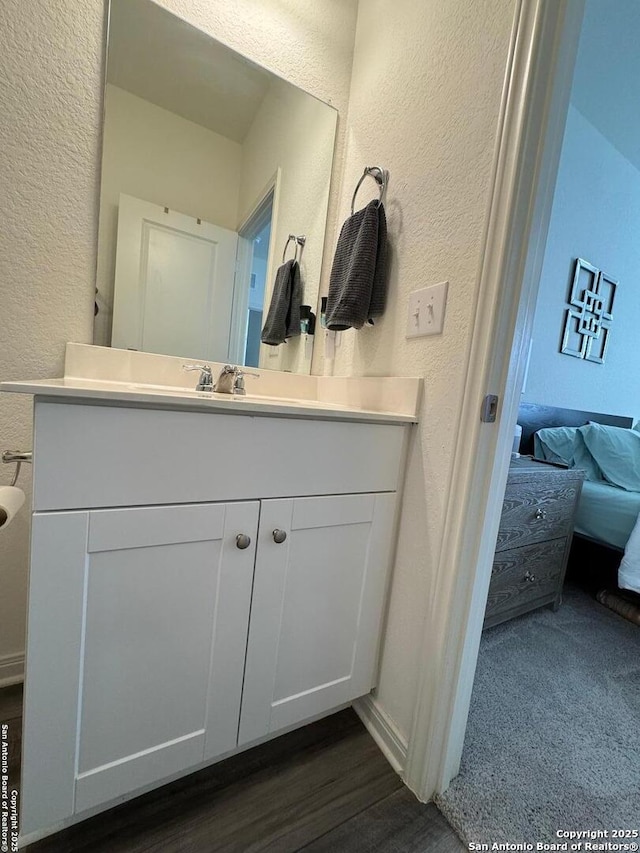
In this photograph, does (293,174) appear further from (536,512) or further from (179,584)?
(536,512)

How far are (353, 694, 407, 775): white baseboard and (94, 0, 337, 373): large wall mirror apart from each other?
115 cm

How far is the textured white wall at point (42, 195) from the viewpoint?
89cm

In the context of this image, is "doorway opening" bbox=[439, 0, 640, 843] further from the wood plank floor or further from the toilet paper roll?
the toilet paper roll

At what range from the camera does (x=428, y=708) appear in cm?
84

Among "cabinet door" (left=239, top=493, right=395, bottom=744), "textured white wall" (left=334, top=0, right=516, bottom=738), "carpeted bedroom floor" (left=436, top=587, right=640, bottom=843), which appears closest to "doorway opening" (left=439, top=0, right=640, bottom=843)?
"carpeted bedroom floor" (left=436, top=587, right=640, bottom=843)

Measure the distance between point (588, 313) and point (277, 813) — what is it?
2.88m

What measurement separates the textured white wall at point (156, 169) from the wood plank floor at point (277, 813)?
1.17 meters

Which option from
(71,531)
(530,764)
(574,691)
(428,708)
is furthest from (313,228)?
(574,691)

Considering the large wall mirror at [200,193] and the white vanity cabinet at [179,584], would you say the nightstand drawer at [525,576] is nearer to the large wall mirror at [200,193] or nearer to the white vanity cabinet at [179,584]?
the white vanity cabinet at [179,584]

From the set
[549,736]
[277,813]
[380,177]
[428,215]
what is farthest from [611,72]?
[277,813]

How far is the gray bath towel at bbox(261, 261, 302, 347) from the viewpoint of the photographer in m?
1.33

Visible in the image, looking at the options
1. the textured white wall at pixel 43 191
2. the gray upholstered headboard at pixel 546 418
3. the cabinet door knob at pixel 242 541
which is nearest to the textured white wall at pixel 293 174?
the textured white wall at pixel 43 191

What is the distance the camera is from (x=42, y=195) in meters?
0.93

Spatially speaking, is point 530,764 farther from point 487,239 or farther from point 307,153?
point 307,153
